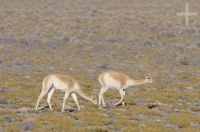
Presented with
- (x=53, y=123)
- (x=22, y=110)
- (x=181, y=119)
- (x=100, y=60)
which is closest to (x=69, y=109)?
(x=22, y=110)

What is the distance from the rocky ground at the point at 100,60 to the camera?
62.1ft

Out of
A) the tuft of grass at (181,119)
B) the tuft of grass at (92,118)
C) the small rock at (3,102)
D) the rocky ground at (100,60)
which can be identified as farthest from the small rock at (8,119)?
the tuft of grass at (181,119)

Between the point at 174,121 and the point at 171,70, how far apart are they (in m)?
18.5

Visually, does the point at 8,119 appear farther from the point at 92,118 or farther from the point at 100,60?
the point at 100,60

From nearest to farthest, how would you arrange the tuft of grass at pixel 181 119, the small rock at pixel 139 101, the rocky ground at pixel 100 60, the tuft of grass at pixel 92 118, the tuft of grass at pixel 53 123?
the tuft of grass at pixel 53 123
the tuft of grass at pixel 92 118
the tuft of grass at pixel 181 119
the rocky ground at pixel 100 60
the small rock at pixel 139 101

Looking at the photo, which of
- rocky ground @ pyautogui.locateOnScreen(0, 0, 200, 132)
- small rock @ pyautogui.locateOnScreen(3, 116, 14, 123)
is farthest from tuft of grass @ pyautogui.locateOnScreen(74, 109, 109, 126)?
small rock @ pyautogui.locateOnScreen(3, 116, 14, 123)

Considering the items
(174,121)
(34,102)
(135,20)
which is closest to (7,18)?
(135,20)

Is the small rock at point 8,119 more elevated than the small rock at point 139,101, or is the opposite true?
the small rock at point 8,119

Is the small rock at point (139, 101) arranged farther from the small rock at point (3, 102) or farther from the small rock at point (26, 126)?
the small rock at point (26, 126)

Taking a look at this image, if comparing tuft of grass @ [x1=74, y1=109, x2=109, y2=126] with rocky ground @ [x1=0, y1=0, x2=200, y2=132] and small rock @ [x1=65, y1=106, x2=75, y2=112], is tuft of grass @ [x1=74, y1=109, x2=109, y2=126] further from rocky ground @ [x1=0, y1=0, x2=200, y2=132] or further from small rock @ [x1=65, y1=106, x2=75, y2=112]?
small rock @ [x1=65, y1=106, x2=75, y2=112]

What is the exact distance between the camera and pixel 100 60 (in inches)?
1626

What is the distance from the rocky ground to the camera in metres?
18.9

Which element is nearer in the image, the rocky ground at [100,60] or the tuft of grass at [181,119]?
the tuft of grass at [181,119]

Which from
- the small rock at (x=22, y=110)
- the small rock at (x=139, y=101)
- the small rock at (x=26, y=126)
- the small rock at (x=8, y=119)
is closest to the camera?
the small rock at (x=26, y=126)
